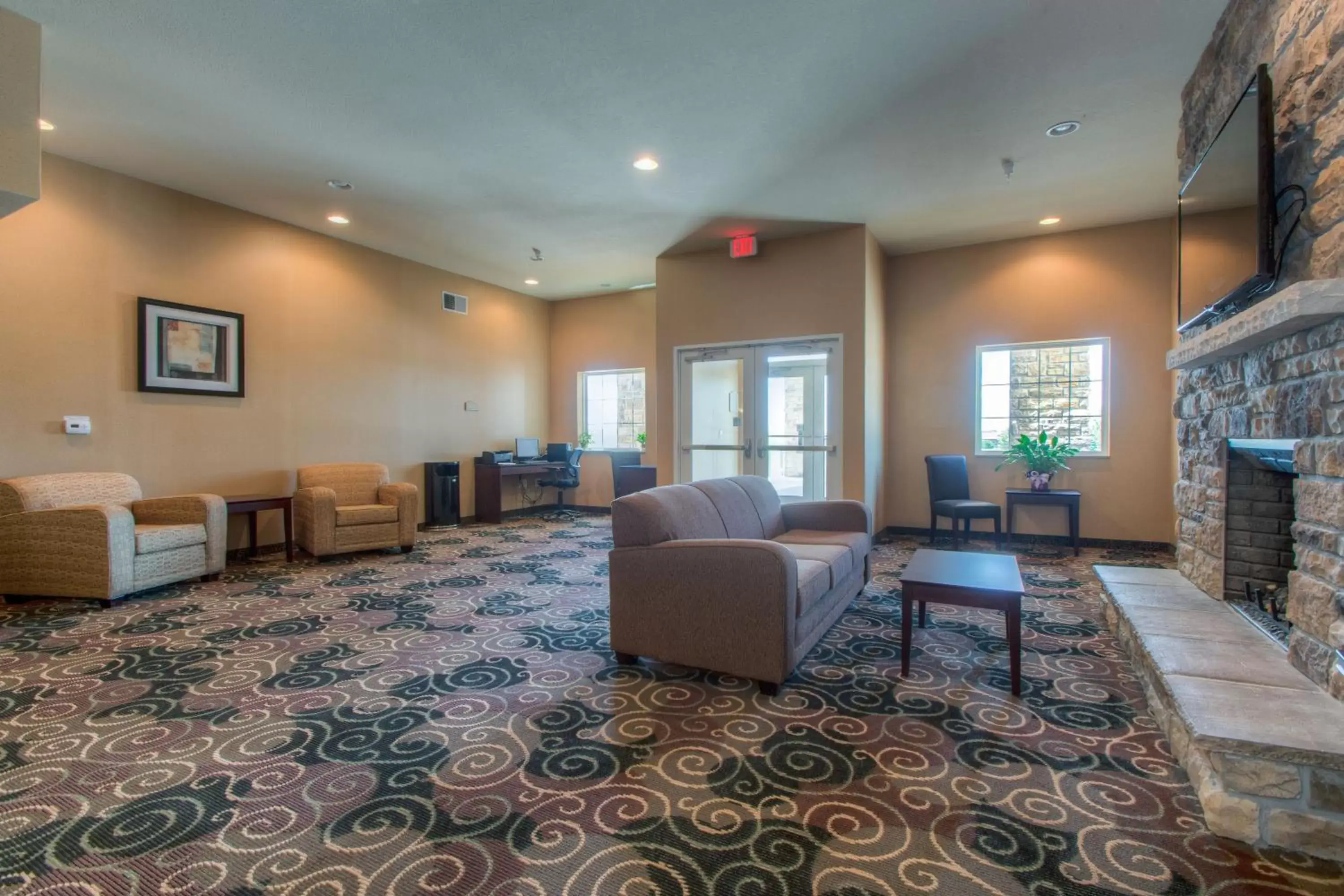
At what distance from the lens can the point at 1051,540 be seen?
19.6 ft

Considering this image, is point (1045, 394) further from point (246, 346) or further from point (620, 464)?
point (246, 346)

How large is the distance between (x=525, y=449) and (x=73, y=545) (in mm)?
4718

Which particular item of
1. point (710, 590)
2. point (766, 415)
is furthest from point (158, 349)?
point (766, 415)

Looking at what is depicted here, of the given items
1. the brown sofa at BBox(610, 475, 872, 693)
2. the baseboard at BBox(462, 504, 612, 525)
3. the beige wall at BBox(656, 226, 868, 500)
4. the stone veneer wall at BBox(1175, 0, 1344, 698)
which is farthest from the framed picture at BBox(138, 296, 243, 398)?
the stone veneer wall at BBox(1175, 0, 1344, 698)

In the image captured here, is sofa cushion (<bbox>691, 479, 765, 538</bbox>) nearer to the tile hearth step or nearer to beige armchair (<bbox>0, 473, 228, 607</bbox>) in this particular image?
the tile hearth step

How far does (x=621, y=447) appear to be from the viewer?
28.6ft

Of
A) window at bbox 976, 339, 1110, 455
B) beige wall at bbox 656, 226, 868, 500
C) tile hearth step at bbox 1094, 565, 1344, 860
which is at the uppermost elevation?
beige wall at bbox 656, 226, 868, 500

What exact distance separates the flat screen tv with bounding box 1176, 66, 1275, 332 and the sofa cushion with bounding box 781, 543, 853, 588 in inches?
80.0

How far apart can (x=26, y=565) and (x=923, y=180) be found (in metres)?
6.74

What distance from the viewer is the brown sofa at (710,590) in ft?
8.30

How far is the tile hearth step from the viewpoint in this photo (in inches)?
62.0

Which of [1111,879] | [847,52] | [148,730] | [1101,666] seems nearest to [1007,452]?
[1101,666]

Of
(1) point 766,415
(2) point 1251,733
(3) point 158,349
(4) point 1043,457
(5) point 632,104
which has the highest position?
(5) point 632,104

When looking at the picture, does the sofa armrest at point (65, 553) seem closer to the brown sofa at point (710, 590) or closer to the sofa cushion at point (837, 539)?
the brown sofa at point (710, 590)
